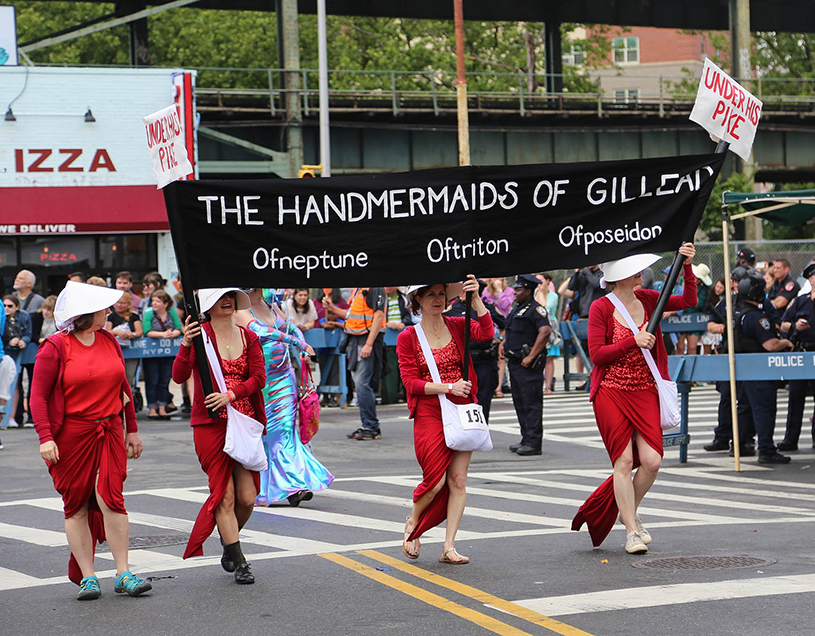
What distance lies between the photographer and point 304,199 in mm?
8141

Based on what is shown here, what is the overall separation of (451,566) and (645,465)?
140cm

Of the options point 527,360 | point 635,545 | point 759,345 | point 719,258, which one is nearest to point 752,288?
point 759,345

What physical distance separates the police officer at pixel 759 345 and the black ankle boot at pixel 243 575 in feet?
23.6

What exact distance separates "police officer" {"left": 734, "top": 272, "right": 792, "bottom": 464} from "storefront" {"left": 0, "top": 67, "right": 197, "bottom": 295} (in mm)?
18760

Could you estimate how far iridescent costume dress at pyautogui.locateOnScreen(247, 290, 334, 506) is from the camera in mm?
10727

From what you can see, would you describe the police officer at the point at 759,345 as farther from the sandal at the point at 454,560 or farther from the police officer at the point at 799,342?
the sandal at the point at 454,560

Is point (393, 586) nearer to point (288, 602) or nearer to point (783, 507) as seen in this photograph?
point (288, 602)

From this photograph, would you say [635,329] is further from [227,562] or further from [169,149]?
[169,149]

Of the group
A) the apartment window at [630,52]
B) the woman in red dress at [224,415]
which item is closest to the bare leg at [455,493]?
the woman in red dress at [224,415]

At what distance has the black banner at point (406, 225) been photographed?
801cm

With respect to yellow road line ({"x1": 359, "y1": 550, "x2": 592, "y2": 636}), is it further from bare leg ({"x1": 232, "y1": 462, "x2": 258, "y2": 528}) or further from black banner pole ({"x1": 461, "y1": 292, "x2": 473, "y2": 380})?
black banner pole ({"x1": 461, "y1": 292, "x2": 473, "y2": 380})

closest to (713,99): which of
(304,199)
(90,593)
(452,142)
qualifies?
(304,199)

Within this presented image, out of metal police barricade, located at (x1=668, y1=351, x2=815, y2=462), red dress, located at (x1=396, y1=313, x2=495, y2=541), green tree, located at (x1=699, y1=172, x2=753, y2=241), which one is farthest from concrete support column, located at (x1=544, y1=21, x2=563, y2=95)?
red dress, located at (x1=396, y1=313, x2=495, y2=541)

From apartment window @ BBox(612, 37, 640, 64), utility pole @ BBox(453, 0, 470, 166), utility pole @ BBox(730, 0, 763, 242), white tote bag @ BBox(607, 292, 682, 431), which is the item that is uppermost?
apartment window @ BBox(612, 37, 640, 64)
